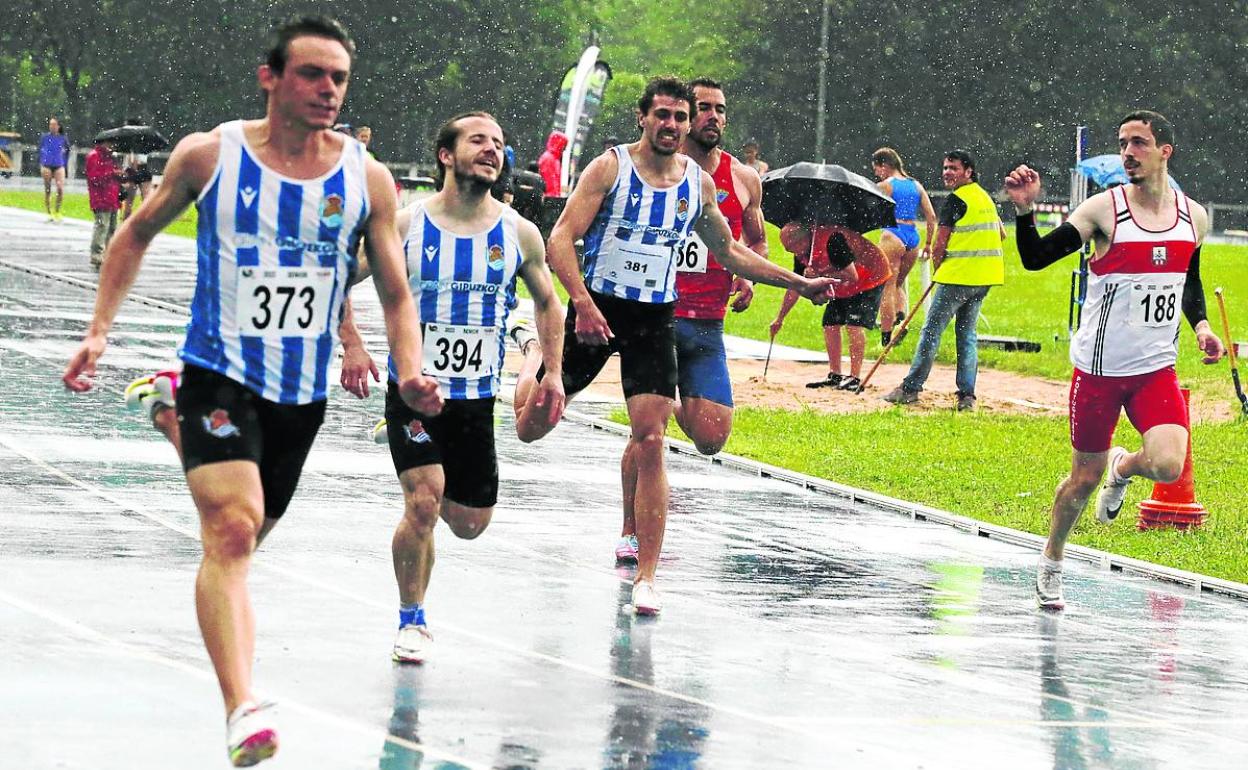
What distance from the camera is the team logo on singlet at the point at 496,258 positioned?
8242 millimetres

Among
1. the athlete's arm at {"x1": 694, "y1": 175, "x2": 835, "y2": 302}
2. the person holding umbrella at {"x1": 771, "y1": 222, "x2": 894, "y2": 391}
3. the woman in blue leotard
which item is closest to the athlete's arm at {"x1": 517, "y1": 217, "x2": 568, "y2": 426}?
the athlete's arm at {"x1": 694, "y1": 175, "x2": 835, "y2": 302}

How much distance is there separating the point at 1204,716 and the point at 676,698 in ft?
6.07

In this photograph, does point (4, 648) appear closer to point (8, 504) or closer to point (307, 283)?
point (307, 283)

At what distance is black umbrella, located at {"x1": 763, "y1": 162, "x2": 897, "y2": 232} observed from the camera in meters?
19.7

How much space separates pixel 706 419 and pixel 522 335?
4.59 ft

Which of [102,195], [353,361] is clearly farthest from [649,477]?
[102,195]

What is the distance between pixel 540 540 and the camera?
11000 mm

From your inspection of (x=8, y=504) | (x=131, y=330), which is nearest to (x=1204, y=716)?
(x=8, y=504)

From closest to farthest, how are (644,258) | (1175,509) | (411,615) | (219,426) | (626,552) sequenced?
(219,426)
(411,615)
(644,258)
(626,552)
(1175,509)

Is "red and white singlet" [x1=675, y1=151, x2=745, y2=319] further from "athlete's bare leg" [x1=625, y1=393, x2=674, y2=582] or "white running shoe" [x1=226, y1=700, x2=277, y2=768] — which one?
"white running shoe" [x1=226, y1=700, x2=277, y2=768]

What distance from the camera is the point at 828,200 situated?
19.8m

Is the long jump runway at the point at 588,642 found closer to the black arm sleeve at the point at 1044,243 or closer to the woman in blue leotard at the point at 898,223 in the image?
the black arm sleeve at the point at 1044,243

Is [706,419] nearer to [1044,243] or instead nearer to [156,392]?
[1044,243]

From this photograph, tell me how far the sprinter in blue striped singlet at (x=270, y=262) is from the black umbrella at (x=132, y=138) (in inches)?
1057
